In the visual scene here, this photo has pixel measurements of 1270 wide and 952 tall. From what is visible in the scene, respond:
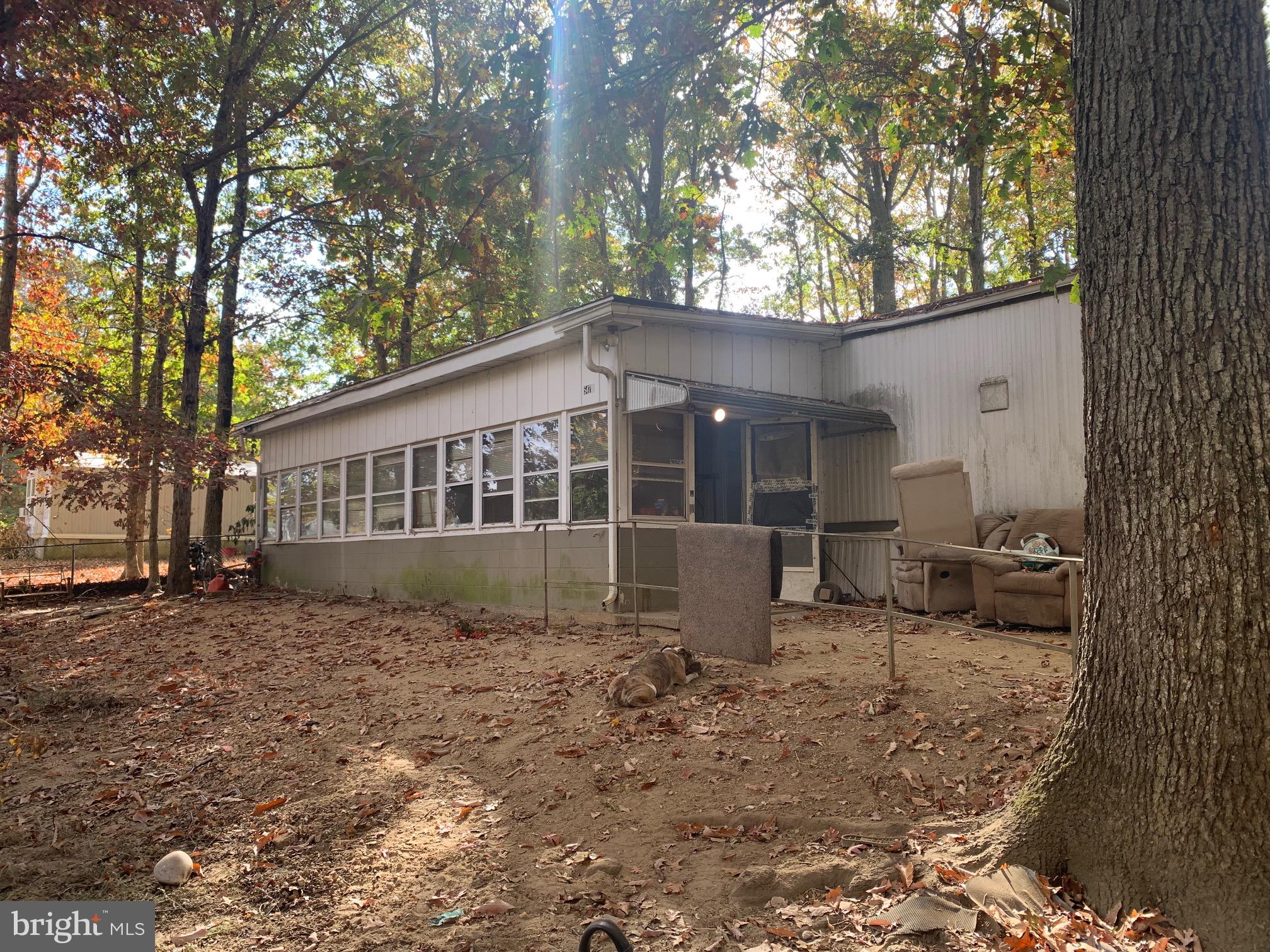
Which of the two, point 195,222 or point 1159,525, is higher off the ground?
point 195,222

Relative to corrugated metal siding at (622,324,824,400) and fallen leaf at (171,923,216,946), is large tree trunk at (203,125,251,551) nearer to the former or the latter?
corrugated metal siding at (622,324,824,400)

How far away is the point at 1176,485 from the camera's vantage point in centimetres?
290

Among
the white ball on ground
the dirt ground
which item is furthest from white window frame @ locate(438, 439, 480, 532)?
the white ball on ground

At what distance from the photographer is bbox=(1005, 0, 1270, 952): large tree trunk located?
278 cm

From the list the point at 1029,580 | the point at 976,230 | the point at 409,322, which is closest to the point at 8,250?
the point at 409,322

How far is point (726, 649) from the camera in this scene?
6.67m

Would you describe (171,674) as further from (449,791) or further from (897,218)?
(897,218)

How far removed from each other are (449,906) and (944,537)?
7.49 m

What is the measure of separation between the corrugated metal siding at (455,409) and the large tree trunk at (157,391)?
2.70 m

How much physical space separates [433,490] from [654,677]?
829cm

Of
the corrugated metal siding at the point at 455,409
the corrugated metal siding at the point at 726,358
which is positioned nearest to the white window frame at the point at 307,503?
the corrugated metal siding at the point at 455,409

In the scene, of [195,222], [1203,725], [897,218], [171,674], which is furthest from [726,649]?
[897,218]

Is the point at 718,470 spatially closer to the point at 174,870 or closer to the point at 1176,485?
the point at 174,870

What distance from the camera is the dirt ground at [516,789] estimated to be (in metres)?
3.60
